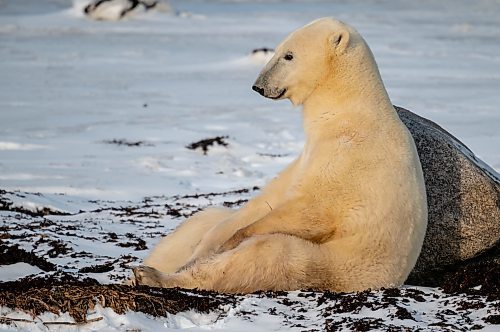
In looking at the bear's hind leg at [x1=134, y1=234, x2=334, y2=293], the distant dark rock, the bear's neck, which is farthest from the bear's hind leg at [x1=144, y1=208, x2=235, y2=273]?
the distant dark rock

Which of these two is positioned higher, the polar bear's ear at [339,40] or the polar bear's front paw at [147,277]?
the polar bear's ear at [339,40]

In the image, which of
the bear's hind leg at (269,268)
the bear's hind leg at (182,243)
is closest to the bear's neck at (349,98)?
the bear's hind leg at (269,268)

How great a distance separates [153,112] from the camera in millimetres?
16453

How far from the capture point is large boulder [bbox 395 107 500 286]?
5336mm

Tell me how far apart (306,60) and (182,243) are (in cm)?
139

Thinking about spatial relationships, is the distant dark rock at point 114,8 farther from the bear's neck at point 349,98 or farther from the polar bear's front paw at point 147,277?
the polar bear's front paw at point 147,277

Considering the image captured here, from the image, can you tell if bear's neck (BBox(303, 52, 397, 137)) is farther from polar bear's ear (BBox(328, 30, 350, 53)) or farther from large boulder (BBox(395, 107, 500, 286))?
large boulder (BBox(395, 107, 500, 286))

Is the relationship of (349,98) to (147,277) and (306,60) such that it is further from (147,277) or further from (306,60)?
(147,277)

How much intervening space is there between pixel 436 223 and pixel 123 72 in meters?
16.8

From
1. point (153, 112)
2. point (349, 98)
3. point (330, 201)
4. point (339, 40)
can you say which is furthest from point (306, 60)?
point (153, 112)

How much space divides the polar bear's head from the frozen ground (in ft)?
4.88

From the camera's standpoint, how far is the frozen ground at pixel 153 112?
812cm

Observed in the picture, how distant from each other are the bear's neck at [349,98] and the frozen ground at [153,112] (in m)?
1.20

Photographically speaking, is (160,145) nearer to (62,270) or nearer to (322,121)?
(62,270)
